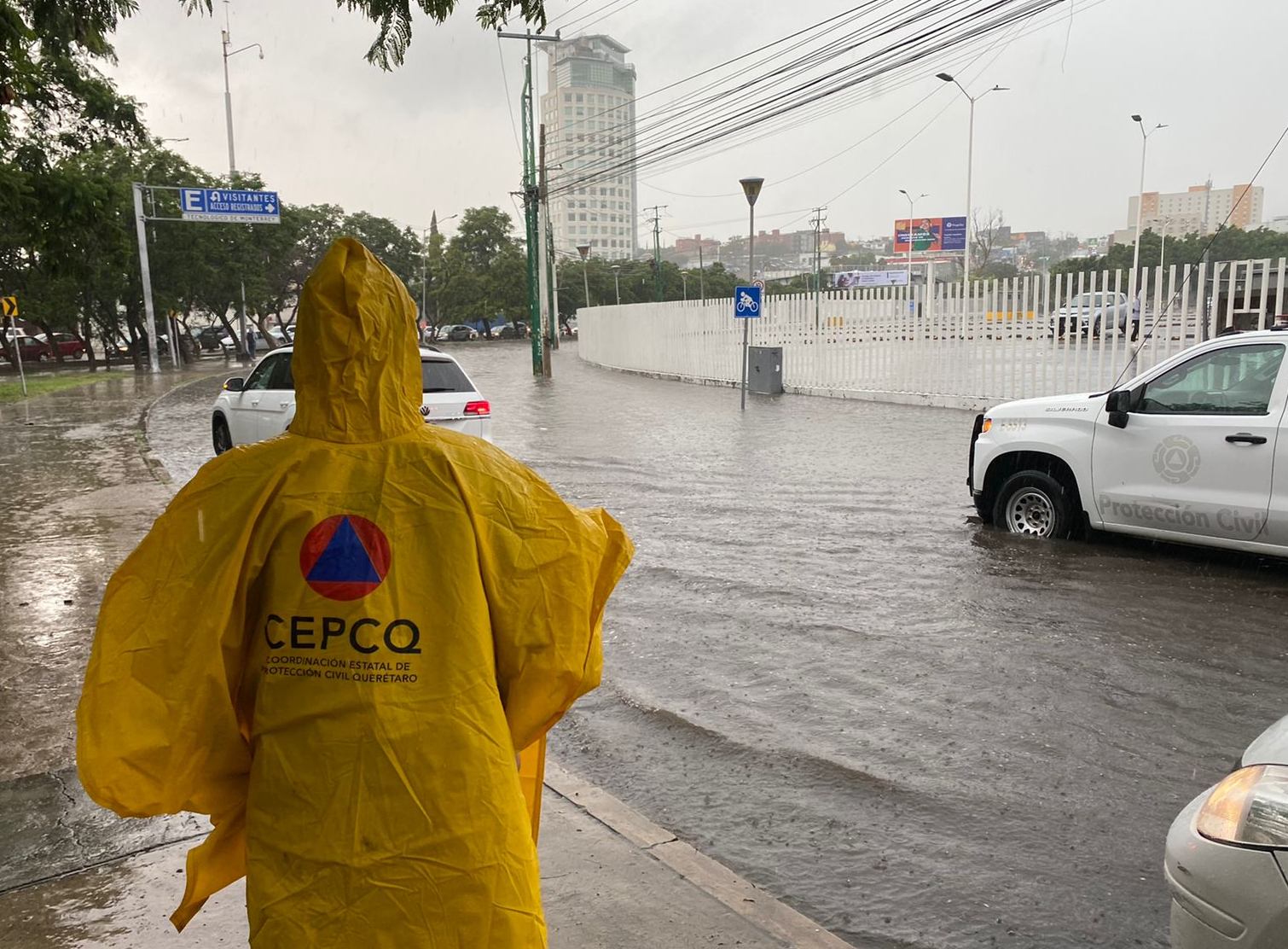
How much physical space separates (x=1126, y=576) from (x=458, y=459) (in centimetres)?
656

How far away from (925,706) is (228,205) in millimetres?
36079

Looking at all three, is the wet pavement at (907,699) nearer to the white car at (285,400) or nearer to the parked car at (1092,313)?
the white car at (285,400)

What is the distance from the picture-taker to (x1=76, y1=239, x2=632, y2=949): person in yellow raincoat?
175 centimetres

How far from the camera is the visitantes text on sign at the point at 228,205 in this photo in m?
34.8

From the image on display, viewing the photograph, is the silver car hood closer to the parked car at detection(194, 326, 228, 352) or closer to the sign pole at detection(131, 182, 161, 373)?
the sign pole at detection(131, 182, 161, 373)

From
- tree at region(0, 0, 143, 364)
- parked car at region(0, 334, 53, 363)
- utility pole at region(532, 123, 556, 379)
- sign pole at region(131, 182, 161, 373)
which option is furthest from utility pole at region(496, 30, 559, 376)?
parked car at region(0, 334, 53, 363)

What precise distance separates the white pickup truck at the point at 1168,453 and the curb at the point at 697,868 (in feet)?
16.8

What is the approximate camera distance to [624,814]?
3844mm

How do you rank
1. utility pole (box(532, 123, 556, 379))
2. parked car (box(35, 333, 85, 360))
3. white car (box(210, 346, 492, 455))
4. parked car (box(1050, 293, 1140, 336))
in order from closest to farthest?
white car (box(210, 346, 492, 455)) < parked car (box(1050, 293, 1140, 336)) < utility pole (box(532, 123, 556, 379)) < parked car (box(35, 333, 85, 360))

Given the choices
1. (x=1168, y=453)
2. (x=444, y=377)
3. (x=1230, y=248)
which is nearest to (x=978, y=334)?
(x=444, y=377)

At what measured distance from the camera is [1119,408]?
745 centimetres

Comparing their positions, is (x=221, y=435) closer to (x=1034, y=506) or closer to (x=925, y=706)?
(x=1034, y=506)

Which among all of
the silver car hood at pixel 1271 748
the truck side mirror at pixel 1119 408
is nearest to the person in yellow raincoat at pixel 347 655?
the silver car hood at pixel 1271 748

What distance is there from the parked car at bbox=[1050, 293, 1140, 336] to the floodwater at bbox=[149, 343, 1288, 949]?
740 cm
